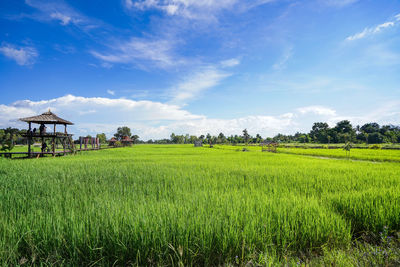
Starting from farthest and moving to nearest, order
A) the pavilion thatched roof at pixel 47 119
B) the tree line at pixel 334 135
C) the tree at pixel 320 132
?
the tree at pixel 320 132 → the tree line at pixel 334 135 → the pavilion thatched roof at pixel 47 119

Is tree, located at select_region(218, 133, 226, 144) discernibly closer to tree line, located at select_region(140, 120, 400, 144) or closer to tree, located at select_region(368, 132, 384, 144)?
tree line, located at select_region(140, 120, 400, 144)

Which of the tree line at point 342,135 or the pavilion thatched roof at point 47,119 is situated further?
the tree line at point 342,135

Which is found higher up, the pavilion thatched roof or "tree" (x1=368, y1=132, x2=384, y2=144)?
the pavilion thatched roof

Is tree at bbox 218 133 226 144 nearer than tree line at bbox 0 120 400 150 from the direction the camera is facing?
No

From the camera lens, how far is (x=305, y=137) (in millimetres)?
84312

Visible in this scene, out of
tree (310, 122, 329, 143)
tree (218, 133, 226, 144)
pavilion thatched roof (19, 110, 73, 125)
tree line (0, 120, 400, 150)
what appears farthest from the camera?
tree (218, 133, 226, 144)

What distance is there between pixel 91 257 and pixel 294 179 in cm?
542

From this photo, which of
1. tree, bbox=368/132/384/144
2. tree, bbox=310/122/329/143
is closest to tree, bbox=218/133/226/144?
tree, bbox=310/122/329/143

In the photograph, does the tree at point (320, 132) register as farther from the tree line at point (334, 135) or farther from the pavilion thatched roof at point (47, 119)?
→ the pavilion thatched roof at point (47, 119)

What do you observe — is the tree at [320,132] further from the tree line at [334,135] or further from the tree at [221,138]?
the tree at [221,138]

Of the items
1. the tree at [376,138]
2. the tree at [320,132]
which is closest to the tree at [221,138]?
the tree at [320,132]

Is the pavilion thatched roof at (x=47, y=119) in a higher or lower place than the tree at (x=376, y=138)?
higher

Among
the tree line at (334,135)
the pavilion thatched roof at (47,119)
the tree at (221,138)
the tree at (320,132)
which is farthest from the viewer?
the tree at (221,138)

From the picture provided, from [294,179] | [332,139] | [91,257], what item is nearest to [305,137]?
[332,139]
